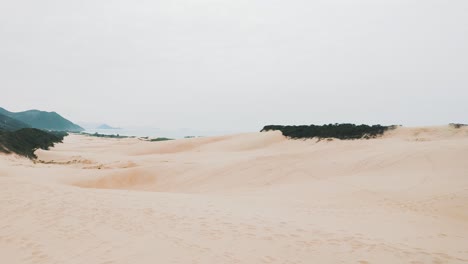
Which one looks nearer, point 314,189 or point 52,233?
point 52,233

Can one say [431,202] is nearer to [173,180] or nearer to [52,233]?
[52,233]

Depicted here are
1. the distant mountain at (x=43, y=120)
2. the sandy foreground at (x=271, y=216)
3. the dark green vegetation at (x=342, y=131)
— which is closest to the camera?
the sandy foreground at (x=271, y=216)

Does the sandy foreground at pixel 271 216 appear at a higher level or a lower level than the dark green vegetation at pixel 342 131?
lower

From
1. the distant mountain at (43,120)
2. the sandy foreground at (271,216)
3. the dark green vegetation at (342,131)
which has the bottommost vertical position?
the sandy foreground at (271,216)

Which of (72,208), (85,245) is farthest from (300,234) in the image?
(72,208)

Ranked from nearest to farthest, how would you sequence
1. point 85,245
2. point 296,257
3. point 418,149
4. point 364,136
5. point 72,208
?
point 296,257 < point 85,245 < point 72,208 < point 418,149 < point 364,136

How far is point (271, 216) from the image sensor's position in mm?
7465

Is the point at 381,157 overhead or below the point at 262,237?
overhead

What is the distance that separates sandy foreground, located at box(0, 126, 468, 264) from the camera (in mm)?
5492

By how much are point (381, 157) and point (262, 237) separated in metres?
9.57

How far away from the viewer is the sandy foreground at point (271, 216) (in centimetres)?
549

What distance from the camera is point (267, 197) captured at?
10.3 meters

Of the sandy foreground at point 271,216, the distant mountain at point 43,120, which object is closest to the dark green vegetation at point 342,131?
the sandy foreground at point 271,216

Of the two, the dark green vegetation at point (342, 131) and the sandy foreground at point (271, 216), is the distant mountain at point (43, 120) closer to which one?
the dark green vegetation at point (342, 131)
